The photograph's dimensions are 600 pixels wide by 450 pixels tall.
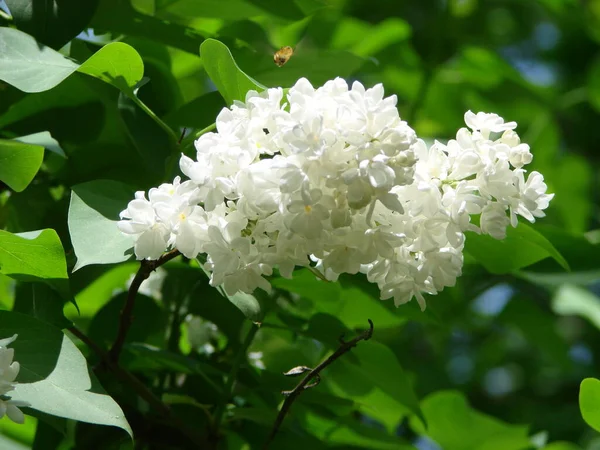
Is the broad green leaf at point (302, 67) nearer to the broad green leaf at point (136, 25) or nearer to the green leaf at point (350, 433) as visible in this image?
the broad green leaf at point (136, 25)

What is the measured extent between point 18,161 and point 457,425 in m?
0.92

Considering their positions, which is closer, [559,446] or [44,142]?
[44,142]

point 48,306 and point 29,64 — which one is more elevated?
point 29,64

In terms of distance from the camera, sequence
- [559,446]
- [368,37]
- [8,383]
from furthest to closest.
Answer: [368,37]
[559,446]
[8,383]

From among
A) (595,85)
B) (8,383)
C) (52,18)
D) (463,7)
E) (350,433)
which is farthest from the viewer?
(463,7)

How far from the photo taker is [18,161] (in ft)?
2.72

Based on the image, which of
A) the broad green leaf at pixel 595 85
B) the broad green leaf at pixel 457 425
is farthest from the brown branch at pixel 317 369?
the broad green leaf at pixel 595 85

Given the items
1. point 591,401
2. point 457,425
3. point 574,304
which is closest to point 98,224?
point 591,401

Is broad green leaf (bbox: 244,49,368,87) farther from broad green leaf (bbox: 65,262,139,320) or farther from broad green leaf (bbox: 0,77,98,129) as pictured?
broad green leaf (bbox: 65,262,139,320)

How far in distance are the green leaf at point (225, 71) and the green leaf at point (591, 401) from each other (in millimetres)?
445

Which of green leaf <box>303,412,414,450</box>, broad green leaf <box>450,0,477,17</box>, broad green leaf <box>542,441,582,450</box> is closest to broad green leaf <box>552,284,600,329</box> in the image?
broad green leaf <box>542,441,582,450</box>

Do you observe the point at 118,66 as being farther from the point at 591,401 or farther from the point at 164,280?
the point at 591,401

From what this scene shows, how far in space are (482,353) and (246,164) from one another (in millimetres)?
2332

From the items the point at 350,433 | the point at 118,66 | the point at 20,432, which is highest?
the point at 118,66
